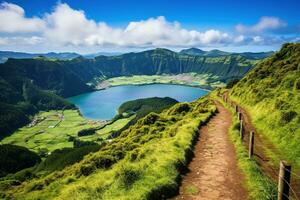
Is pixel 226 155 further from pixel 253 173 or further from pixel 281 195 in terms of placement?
pixel 281 195

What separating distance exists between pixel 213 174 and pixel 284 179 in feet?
26.7

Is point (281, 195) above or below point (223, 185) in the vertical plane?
above

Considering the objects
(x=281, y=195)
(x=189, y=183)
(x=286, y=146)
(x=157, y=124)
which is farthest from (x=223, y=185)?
(x=157, y=124)

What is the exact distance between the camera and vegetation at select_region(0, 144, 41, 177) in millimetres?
162875

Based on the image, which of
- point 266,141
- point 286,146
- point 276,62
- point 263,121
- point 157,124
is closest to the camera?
point 286,146

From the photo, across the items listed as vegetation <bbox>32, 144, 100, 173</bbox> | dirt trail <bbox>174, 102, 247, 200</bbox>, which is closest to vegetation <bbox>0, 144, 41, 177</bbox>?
vegetation <bbox>32, 144, 100, 173</bbox>

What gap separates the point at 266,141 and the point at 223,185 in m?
16.2

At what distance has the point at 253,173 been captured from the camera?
20.7 m

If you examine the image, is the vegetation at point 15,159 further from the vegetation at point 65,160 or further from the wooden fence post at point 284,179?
the wooden fence post at point 284,179

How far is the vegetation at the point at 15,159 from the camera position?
162875 millimetres

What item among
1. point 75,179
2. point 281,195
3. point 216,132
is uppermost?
point 281,195

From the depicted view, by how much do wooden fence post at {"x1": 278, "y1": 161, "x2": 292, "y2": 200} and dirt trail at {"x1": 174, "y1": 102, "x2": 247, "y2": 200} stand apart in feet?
11.6

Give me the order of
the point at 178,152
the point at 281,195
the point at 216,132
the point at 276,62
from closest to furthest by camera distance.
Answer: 1. the point at 281,195
2. the point at 178,152
3. the point at 216,132
4. the point at 276,62

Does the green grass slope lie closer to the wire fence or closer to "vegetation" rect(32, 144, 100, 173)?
the wire fence
